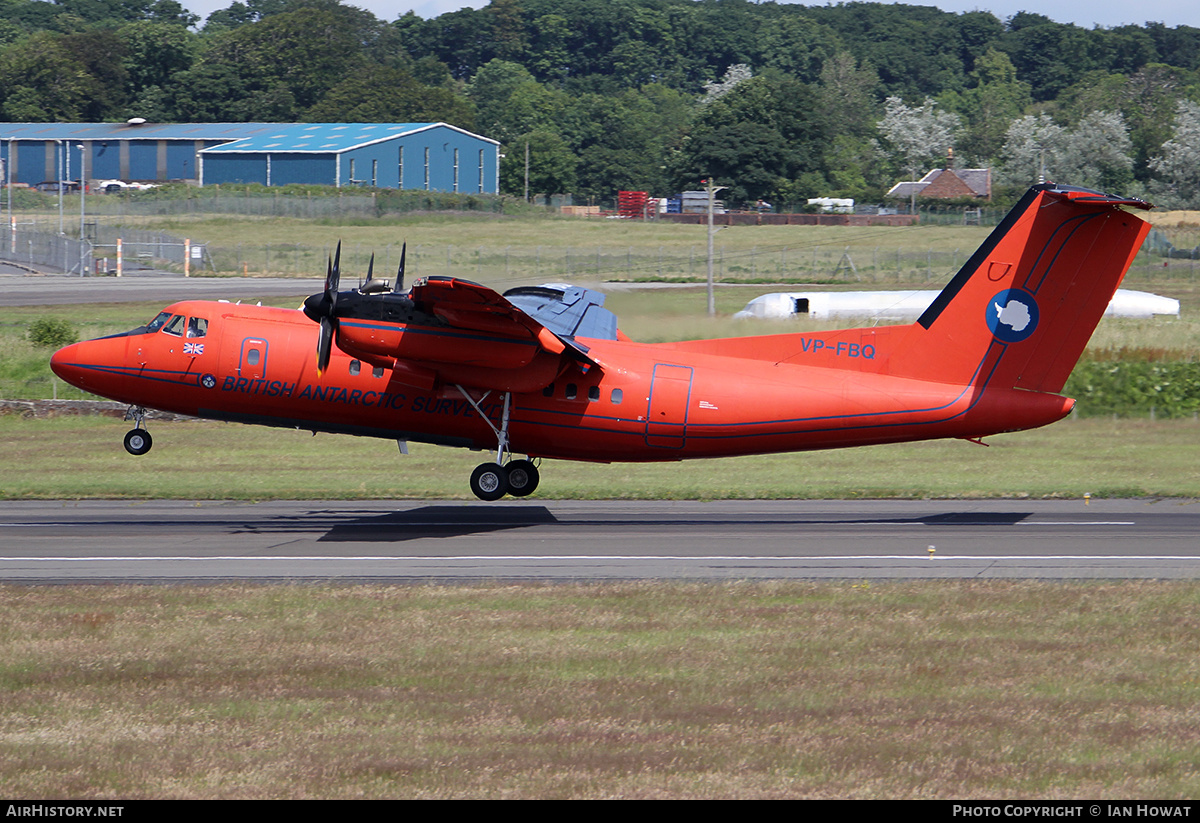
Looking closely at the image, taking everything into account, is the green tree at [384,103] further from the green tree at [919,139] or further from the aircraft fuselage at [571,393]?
the aircraft fuselage at [571,393]

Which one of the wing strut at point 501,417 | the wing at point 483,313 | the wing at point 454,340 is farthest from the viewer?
the wing strut at point 501,417

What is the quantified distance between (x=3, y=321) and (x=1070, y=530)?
50309 mm

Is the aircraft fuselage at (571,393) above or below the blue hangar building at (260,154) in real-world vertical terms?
below

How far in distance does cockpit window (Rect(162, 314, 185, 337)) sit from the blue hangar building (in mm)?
108007

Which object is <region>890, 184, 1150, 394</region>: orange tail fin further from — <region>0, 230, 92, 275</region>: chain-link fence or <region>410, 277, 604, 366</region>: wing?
<region>0, 230, 92, 275</region>: chain-link fence

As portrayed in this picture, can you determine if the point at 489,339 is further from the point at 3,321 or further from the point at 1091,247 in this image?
the point at 3,321

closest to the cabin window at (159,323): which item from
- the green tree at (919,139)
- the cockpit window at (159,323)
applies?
the cockpit window at (159,323)

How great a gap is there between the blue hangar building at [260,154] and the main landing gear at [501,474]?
10971 cm

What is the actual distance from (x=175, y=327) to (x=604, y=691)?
15.3 m

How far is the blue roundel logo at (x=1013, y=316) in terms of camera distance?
23.1m

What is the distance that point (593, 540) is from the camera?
23156 mm

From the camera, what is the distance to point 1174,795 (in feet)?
35.5

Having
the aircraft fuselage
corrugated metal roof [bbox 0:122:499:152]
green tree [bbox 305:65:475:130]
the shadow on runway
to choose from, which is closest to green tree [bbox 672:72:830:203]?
corrugated metal roof [bbox 0:122:499:152]

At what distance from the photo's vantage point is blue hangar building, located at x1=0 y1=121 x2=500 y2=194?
132 m
